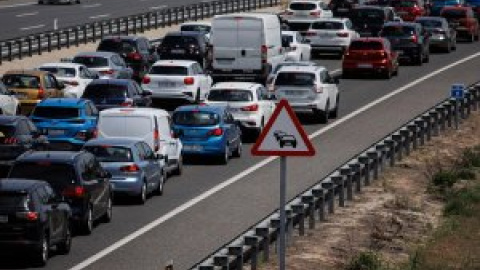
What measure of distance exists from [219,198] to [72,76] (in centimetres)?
1782

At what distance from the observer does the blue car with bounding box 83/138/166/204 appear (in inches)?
1346

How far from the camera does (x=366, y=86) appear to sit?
6172 centimetres

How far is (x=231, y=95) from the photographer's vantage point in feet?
151

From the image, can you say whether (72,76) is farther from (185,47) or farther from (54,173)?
(54,173)

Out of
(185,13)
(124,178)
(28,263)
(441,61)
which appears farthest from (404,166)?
(185,13)

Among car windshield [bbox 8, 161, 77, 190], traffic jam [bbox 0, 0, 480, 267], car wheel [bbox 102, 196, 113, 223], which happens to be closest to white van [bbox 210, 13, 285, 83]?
traffic jam [bbox 0, 0, 480, 267]

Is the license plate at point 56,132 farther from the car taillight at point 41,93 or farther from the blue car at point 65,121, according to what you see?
the car taillight at point 41,93

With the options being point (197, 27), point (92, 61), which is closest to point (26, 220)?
point (92, 61)

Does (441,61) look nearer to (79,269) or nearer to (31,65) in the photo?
(31,65)

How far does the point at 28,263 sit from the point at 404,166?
1470 cm

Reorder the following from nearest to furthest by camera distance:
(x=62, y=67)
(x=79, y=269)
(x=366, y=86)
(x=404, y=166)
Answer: (x=79, y=269) < (x=404, y=166) < (x=62, y=67) < (x=366, y=86)

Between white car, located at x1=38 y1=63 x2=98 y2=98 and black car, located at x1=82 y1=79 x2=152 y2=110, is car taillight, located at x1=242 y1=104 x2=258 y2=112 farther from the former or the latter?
white car, located at x1=38 y1=63 x2=98 y2=98

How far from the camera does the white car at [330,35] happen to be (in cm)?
7100

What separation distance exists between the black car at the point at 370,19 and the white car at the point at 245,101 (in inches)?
1301
